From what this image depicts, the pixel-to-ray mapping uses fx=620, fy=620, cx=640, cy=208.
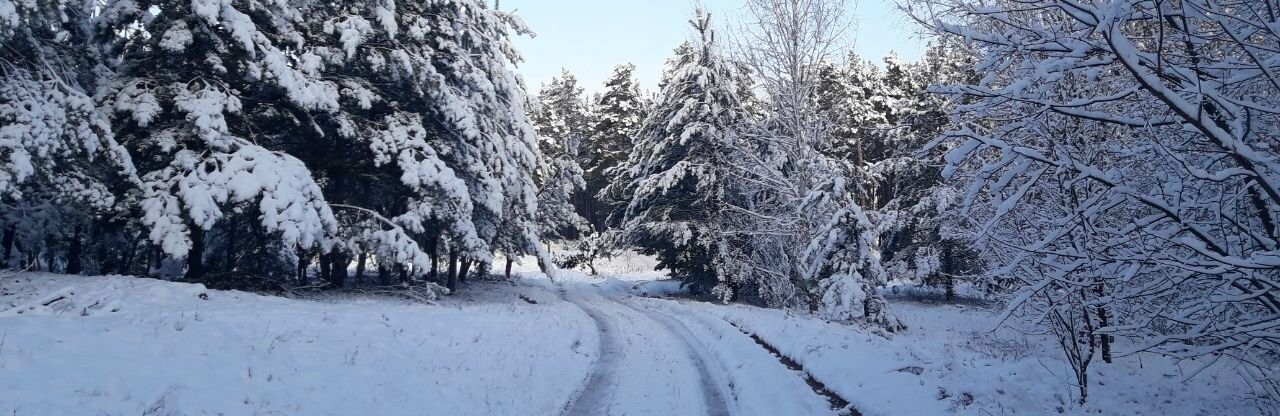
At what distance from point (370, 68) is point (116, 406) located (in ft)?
41.9

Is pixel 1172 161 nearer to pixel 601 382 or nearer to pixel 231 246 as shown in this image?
pixel 601 382

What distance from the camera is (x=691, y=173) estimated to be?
26.5 meters

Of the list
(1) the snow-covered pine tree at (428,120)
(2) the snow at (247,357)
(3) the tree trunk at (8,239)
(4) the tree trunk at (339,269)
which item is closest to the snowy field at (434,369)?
(2) the snow at (247,357)

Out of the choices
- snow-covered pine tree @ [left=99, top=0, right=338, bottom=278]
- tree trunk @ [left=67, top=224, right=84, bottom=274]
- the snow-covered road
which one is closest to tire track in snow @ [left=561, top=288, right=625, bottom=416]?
the snow-covered road

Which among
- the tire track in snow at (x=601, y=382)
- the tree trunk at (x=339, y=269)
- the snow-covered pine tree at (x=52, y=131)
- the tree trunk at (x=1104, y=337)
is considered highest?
the snow-covered pine tree at (x=52, y=131)

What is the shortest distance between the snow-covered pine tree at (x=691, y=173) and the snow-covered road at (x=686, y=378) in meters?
9.19

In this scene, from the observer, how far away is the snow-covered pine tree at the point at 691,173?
25438 mm

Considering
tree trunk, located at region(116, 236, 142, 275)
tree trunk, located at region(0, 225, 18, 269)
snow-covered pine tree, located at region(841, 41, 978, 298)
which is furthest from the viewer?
snow-covered pine tree, located at region(841, 41, 978, 298)

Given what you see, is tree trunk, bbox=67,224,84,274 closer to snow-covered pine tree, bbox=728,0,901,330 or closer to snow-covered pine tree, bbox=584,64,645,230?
snow-covered pine tree, bbox=728,0,901,330

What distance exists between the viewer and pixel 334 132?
16.1 meters

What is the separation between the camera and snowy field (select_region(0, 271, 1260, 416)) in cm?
604

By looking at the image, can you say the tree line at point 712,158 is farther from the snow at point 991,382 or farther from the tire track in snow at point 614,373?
the tire track in snow at point 614,373

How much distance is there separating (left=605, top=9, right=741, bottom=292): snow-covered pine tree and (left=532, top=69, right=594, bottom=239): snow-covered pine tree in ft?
15.6

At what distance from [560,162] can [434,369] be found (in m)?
31.3
